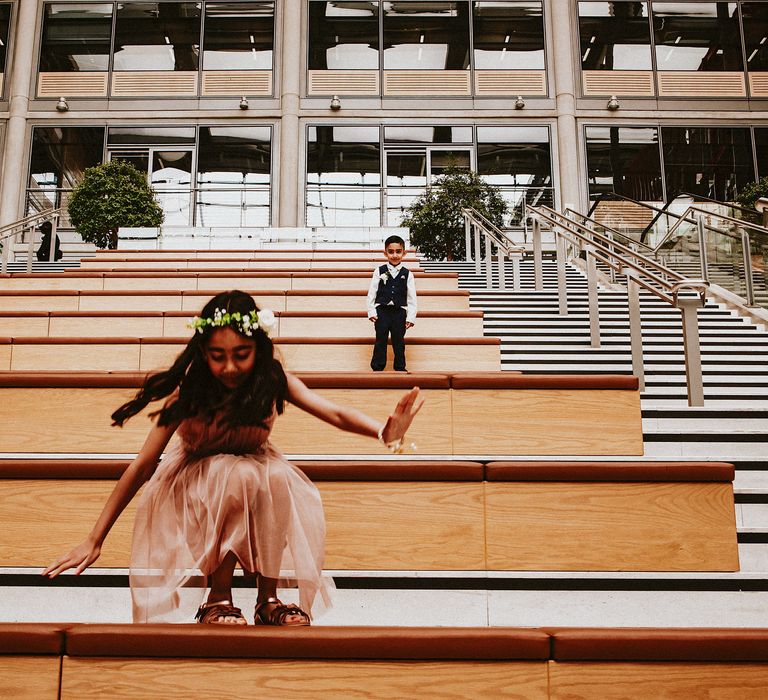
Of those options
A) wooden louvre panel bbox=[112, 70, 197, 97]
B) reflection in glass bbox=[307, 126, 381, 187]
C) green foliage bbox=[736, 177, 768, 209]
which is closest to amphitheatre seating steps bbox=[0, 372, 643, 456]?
green foliage bbox=[736, 177, 768, 209]

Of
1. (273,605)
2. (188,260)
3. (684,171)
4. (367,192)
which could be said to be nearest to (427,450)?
(273,605)

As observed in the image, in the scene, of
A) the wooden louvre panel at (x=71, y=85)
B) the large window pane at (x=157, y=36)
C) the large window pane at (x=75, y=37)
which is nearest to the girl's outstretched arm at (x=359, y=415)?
the large window pane at (x=157, y=36)

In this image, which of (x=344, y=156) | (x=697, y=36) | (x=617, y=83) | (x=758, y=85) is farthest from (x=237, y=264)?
(x=758, y=85)

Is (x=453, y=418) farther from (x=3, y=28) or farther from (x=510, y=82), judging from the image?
(x=3, y=28)

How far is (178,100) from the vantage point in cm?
1230

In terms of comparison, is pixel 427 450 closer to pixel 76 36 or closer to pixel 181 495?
pixel 181 495

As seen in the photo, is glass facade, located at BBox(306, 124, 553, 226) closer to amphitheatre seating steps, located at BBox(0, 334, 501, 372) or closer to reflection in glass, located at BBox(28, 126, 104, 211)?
reflection in glass, located at BBox(28, 126, 104, 211)

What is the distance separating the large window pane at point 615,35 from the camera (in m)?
12.5

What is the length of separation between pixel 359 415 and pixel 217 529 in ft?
1.44

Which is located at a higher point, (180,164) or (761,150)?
(761,150)

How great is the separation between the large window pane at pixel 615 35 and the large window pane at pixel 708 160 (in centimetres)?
158

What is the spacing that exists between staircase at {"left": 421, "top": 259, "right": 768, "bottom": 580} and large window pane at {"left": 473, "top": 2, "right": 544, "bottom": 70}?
679cm

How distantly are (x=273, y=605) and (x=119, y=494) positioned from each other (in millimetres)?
468

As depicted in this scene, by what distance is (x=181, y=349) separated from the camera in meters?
3.86
